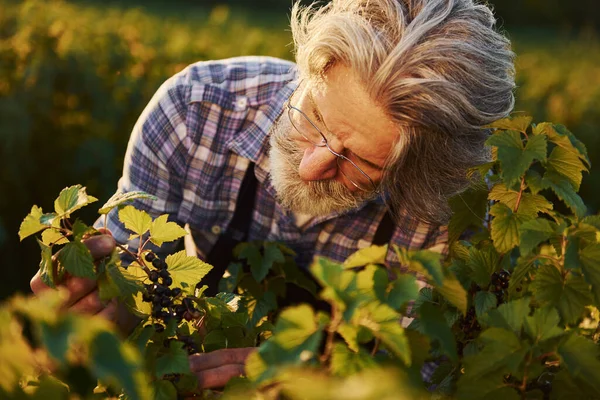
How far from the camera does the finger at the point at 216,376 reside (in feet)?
4.50

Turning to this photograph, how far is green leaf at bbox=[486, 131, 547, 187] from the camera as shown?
147 centimetres

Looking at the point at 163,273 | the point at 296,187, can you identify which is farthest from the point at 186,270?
the point at 296,187

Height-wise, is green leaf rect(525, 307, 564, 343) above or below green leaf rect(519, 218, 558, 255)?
below

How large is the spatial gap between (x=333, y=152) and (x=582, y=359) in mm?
1229

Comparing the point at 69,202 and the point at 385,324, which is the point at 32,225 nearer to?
the point at 69,202

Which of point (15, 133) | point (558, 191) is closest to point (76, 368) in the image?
point (558, 191)

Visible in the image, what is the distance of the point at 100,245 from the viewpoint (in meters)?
1.43

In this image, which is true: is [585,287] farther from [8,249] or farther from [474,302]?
[8,249]

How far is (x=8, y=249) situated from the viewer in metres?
5.03

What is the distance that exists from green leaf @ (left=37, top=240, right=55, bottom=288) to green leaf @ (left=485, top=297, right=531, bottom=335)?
2.81ft

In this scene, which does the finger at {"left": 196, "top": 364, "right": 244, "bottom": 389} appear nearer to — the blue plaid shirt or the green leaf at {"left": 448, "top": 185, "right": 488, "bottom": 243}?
the green leaf at {"left": 448, "top": 185, "right": 488, "bottom": 243}

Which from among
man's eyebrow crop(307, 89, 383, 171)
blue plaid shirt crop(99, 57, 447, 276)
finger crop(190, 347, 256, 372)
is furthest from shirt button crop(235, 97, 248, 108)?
finger crop(190, 347, 256, 372)

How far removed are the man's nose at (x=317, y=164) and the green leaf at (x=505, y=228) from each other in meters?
0.84

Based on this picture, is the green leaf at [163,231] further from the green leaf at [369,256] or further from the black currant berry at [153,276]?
the green leaf at [369,256]
